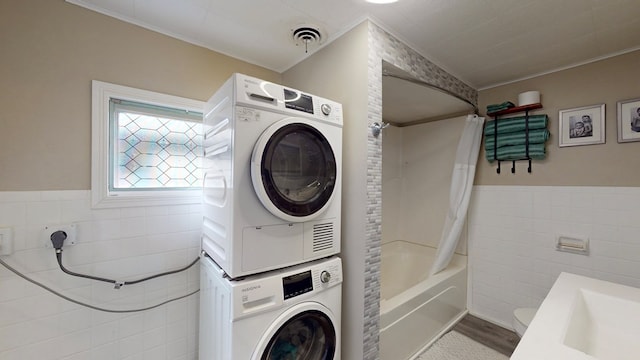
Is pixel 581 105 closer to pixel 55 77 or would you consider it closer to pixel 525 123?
pixel 525 123

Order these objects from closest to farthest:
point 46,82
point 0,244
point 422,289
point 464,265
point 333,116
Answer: point 0,244 < point 46,82 < point 333,116 < point 422,289 < point 464,265

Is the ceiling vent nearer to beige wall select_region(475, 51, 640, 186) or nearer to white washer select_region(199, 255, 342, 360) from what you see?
white washer select_region(199, 255, 342, 360)

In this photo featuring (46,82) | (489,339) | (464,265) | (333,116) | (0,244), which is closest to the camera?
(0,244)

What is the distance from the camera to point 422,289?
81.7 inches

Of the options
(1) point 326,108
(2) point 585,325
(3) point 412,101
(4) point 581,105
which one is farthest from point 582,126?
(1) point 326,108

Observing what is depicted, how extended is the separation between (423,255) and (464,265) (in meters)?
0.49

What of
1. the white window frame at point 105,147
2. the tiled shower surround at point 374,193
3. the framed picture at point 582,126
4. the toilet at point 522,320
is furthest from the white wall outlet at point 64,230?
the framed picture at point 582,126

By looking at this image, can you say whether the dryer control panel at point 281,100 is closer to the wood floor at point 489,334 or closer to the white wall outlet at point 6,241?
the white wall outlet at point 6,241

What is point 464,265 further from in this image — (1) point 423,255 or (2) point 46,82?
(2) point 46,82

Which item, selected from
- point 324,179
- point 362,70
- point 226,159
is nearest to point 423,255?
point 324,179

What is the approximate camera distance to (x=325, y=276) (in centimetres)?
138

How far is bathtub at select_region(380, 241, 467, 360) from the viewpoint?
1.79m

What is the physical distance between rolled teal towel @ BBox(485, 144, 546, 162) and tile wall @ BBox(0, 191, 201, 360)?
2765 millimetres

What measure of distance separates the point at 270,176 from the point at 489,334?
258 cm
